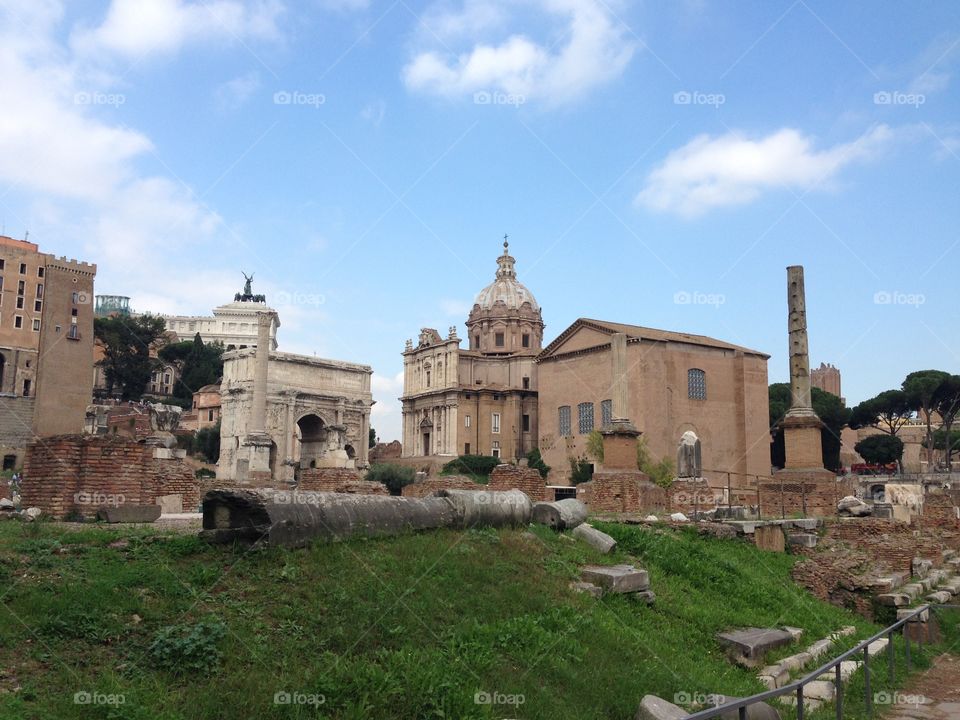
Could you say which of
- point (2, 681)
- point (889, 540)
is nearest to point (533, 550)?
point (2, 681)

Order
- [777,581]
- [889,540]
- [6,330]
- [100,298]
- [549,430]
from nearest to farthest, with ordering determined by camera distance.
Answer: [777,581] → [889,540] → [549,430] → [6,330] → [100,298]

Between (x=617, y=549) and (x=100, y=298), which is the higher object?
(x=100, y=298)

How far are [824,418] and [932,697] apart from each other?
57.9 metres

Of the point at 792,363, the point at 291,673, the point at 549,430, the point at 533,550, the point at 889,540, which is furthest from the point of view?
the point at 549,430

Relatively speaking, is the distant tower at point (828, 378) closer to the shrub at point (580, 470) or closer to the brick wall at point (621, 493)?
the shrub at point (580, 470)

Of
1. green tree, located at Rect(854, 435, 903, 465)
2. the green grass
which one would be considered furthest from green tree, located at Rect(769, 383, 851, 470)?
the green grass

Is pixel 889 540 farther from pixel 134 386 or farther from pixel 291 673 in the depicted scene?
pixel 134 386

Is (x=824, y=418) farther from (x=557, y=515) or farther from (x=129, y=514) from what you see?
(x=129, y=514)

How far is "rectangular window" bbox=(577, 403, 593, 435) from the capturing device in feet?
173

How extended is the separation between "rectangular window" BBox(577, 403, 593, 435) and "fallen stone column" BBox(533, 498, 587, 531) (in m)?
42.8

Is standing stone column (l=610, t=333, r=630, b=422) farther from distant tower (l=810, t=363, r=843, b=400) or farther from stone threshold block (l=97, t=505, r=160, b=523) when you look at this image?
distant tower (l=810, t=363, r=843, b=400)

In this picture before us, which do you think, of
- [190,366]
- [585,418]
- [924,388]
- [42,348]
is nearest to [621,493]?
[585,418]

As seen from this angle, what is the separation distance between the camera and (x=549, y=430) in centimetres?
5638

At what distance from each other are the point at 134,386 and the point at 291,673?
7593 centimetres
